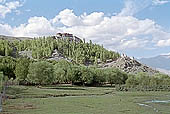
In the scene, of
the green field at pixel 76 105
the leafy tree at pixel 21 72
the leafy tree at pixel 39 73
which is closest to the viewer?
the green field at pixel 76 105

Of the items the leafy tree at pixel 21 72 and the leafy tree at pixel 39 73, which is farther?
the leafy tree at pixel 21 72

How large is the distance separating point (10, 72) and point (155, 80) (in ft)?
255

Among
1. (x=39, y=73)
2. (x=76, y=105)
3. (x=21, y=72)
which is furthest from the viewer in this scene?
(x=21, y=72)

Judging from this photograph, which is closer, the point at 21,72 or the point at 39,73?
the point at 39,73

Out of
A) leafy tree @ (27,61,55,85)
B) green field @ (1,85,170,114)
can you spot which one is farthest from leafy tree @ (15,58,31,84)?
green field @ (1,85,170,114)

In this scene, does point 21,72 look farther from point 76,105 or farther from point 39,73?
point 76,105

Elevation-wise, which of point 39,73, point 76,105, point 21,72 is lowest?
point 76,105

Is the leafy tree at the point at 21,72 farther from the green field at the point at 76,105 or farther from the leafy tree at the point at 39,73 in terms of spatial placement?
the green field at the point at 76,105

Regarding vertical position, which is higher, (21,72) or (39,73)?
(21,72)

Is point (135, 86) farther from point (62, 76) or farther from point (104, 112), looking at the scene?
point (104, 112)

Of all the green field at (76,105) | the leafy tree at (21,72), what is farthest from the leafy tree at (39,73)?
the green field at (76,105)

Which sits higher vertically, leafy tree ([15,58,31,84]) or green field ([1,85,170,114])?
leafy tree ([15,58,31,84])

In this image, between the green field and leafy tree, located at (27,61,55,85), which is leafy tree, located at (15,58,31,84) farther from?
the green field

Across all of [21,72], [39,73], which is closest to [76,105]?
[39,73]
